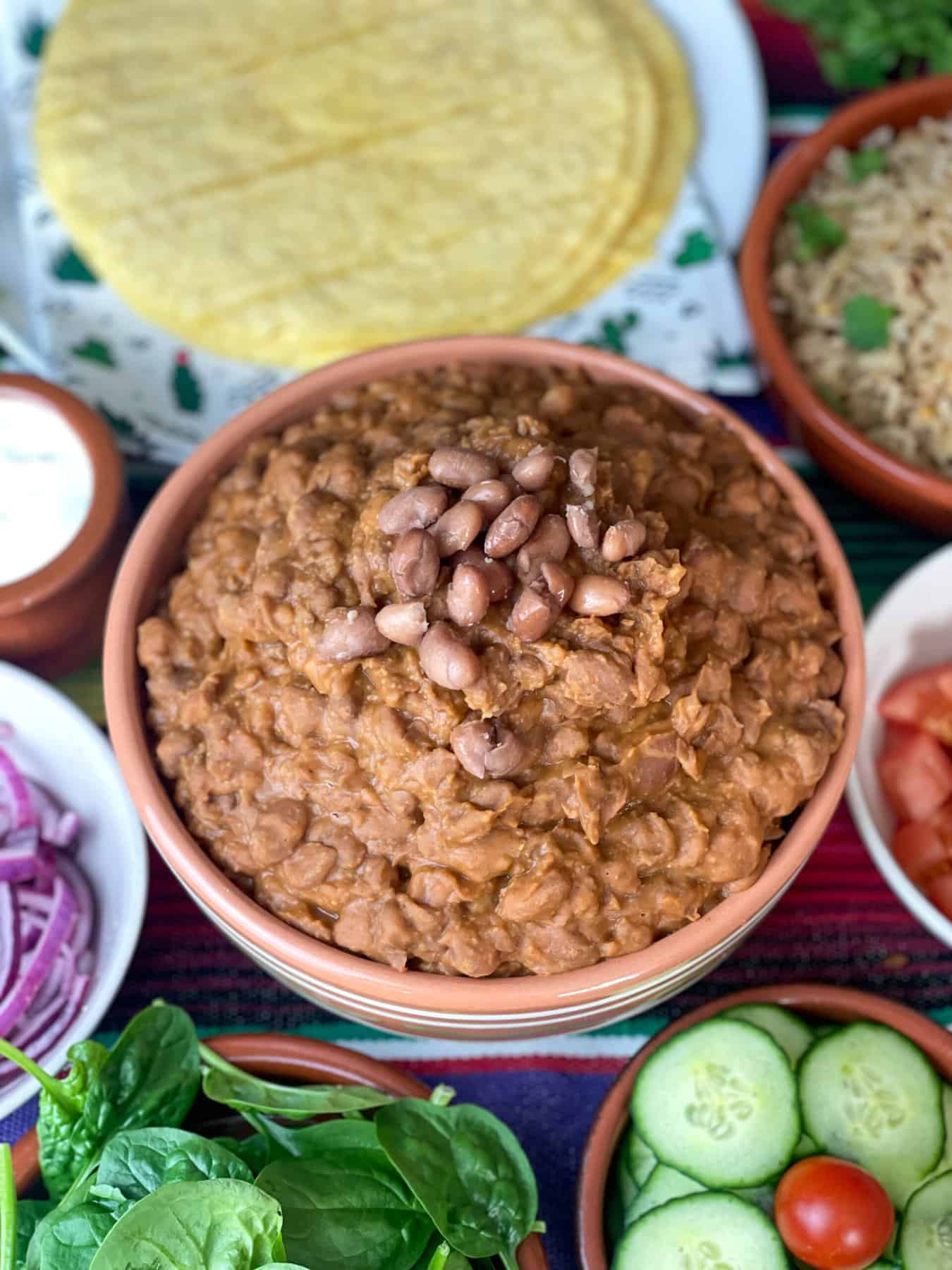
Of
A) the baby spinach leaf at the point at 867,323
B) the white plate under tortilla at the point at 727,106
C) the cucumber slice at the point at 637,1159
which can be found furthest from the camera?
the white plate under tortilla at the point at 727,106

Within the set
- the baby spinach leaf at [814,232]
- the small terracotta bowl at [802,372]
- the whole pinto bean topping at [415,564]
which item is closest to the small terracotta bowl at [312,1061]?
the whole pinto bean topping at [415,564]

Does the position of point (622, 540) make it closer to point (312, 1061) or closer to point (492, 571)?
point (492, 571)

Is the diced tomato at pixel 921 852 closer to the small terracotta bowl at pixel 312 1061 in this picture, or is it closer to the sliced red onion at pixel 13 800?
the small terracotta bowl at pixel 312 1061

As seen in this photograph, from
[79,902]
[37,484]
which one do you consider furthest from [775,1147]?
[37,484]

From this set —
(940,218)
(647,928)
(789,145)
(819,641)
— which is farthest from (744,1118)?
(789,145)

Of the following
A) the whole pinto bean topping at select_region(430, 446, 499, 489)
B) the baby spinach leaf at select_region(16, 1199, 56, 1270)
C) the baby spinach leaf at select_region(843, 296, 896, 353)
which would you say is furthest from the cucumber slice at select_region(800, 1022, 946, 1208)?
the baby spinach leaf at select_region(843, 296, 896, 353)
